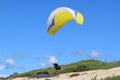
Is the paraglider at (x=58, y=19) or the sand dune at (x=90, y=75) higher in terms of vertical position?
the paraglider at (x=58, y=19)

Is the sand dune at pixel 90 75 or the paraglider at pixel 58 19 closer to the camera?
the paraglider at pixel 58 19

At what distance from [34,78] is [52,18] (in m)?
18.4

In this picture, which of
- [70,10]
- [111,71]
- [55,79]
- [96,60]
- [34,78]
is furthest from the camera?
[96,60]

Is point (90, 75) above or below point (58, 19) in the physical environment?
below

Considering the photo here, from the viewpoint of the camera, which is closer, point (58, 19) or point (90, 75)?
point (58, 19)

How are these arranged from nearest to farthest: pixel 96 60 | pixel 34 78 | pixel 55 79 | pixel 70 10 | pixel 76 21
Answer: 1. pixel 76 21
2. pixel 70 10
3. pixel 55 79
4. pixel 34 78
5. pixel 96 60

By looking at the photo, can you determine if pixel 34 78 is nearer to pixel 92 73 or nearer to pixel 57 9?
pixel 92 73

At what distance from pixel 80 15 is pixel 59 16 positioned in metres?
3.71

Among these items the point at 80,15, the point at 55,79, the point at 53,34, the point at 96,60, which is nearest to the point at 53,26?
the point at 53,34

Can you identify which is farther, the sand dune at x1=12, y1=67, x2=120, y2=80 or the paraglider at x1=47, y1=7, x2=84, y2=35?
the sand dune at x1=12, y1=67, x2=120, y2=80

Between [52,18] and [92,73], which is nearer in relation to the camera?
[52,18]

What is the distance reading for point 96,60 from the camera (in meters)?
78.8

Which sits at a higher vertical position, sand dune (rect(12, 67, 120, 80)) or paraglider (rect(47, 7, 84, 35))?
paraglider (rect(47, 7, 84, 35))

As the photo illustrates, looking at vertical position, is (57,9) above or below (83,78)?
above
